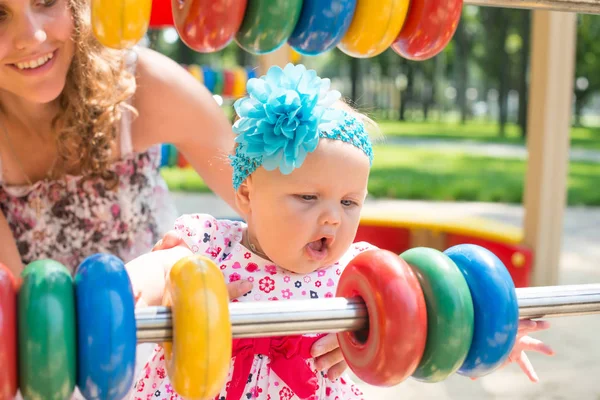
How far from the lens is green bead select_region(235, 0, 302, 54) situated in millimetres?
1284

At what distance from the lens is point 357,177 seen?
1.43 metres

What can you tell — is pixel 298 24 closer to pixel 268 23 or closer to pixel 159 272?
pixel 268 23

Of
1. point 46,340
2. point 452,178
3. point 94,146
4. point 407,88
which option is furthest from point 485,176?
point 407,88

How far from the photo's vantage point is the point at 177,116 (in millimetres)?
2016

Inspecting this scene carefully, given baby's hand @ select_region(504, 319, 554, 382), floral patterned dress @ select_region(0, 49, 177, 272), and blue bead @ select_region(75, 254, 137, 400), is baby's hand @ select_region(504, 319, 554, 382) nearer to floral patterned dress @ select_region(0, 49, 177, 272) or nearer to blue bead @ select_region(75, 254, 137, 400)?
blue bead @ select_region(75, 254, 137, 400)

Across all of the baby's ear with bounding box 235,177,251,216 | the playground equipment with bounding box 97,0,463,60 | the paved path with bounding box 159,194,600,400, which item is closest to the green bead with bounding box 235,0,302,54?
the playground equipment with bounding box 97,0,463,60

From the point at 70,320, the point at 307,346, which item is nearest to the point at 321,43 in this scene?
the point at 307,346

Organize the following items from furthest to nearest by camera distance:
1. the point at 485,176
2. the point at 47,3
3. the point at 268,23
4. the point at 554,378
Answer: the point at 485,176 → the point at 554,378 → the point at 47,3 → the point at 268,23

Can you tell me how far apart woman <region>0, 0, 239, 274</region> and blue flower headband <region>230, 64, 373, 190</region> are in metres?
0.51

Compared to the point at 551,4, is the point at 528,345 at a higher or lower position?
lower

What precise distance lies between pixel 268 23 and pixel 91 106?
79 cm

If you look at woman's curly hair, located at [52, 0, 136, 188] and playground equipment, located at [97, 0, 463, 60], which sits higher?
playground equipment, located at [97, 0, 463, 60]

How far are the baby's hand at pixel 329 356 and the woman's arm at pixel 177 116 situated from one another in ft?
2.24

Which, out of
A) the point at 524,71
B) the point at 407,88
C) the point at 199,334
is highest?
the point at 199,334
